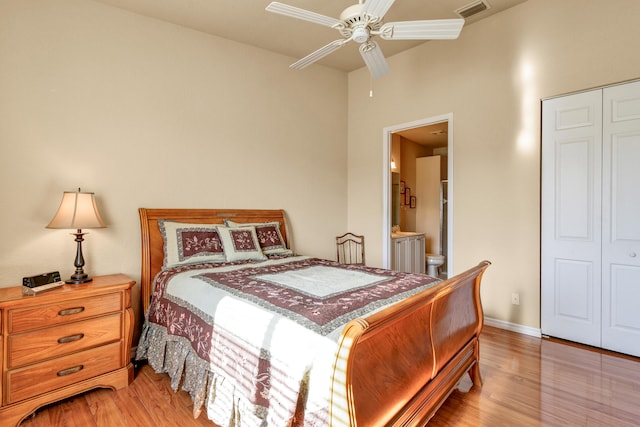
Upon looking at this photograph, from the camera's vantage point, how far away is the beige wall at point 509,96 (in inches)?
109

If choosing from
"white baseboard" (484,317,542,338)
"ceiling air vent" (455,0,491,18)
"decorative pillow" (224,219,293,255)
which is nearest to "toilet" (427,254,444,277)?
"white baseboard" (484,317,542,338)

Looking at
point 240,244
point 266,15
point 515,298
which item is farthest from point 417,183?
point 240,244

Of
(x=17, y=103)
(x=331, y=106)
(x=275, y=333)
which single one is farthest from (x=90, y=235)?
(x=331, y=106)

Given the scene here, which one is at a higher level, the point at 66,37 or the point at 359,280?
the point at 66,37

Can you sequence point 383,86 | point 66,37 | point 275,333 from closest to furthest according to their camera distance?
point 275,333 < point 66,37 < point 383,86

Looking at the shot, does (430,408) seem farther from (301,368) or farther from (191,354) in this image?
(191,354)

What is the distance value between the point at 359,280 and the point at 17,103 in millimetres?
2820

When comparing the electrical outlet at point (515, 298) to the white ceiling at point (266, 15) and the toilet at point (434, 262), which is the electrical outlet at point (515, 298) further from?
the white ceiling at point (266, 15)

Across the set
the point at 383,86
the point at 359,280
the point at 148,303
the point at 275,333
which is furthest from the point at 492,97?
the point at 148,303

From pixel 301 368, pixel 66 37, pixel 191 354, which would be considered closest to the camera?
pixel 301 368

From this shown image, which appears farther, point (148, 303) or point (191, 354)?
point (148, 303)

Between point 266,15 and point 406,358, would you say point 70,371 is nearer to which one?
point 406,358

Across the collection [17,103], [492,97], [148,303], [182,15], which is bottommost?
[148,303]

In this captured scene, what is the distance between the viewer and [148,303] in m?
2.82
